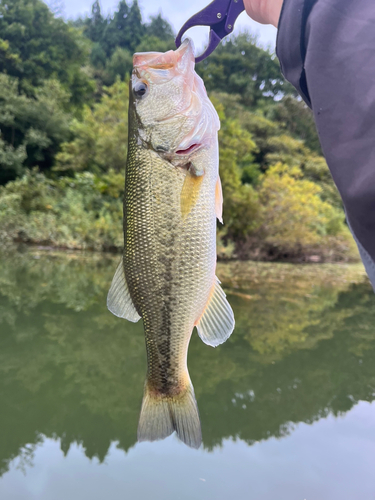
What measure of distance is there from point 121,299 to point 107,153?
10216mm

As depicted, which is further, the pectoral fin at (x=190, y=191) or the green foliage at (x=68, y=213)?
the green foliage at (x=68, y=213)

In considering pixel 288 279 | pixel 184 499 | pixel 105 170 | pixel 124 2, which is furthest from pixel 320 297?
pixel 124 2

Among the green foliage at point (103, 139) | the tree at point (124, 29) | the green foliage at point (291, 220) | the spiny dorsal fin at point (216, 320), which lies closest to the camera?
the spiny dorsal fin at point (216, 320)

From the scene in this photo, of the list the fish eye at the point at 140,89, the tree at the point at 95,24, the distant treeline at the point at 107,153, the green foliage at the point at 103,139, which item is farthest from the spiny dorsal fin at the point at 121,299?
the tree at the point at 95,24

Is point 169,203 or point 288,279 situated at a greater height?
point 169,203

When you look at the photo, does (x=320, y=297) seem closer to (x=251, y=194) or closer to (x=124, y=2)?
(x=251, y=194)

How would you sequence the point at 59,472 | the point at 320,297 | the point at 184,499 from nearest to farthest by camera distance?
the point at 184,499
the point at 59,472
the point at 320,297

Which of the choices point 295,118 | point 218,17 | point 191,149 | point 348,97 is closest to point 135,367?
point 191,149

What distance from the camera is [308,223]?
35.0 ft

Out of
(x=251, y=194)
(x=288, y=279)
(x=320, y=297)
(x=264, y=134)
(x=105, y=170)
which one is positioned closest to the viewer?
(x=320, y=297)

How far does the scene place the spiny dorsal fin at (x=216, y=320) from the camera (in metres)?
1.10

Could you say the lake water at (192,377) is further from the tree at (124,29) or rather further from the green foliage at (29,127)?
the tree at (124,29)

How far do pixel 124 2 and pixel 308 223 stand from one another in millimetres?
29164

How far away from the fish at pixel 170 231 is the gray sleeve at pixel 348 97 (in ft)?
1.75
